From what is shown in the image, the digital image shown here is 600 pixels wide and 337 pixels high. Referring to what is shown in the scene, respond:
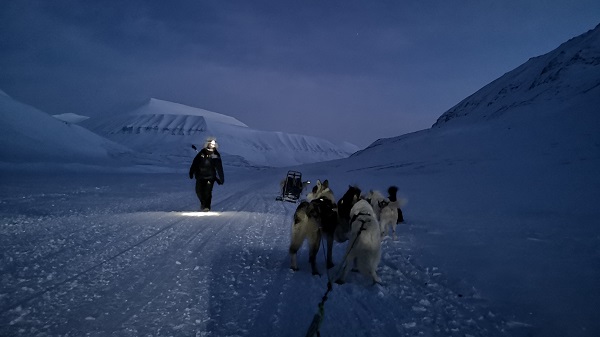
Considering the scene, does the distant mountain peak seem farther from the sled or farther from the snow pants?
the snow pants

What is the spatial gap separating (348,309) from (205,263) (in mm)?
2441

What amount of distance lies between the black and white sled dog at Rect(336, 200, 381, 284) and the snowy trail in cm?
22

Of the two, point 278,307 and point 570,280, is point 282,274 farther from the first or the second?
point 570,280

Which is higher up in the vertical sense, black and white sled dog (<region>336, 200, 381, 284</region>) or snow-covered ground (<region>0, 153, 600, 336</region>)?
black and white sled dog (<region>336, 200, 381, 284</region>)

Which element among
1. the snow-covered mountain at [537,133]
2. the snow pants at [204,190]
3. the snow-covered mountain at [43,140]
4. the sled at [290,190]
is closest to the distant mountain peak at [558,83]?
the snow-covered mountain at [537,133]

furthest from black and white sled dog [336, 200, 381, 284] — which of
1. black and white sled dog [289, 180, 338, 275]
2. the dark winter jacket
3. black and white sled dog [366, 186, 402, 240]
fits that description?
the dark winter jacket

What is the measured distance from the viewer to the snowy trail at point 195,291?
3322 millimetres

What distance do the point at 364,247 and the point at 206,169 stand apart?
7.23m

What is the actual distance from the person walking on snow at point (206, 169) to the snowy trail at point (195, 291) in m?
3.56

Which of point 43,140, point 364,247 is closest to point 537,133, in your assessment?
point 364,247

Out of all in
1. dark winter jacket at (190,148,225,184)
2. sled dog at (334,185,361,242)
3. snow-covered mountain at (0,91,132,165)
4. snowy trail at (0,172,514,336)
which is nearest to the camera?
snowy trail at (0,172,514,336)

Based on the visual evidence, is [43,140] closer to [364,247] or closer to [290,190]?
[290,190]

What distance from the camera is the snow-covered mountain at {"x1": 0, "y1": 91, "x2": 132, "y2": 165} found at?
153 ft

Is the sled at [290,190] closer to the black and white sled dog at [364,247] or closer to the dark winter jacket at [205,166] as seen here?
the dark winter jacket at [205,166]
